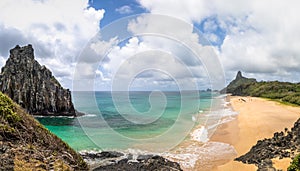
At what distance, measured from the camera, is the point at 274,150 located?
18.8 m

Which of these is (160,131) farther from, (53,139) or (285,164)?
(53,139)

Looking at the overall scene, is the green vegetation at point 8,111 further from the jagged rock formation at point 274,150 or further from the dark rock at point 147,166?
the jagged rock formation at point 274,150

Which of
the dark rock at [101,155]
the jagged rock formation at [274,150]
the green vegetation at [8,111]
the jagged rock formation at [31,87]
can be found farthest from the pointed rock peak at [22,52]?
the green vegetation at [8,111]

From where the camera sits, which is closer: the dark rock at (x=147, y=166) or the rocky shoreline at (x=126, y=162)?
the dark rock at (x=147, y=166)

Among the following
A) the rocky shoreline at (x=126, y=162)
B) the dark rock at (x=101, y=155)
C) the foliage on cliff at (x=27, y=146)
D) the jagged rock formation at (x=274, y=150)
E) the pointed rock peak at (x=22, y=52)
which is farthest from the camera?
the pointed rock peak at (x=22, y=52)

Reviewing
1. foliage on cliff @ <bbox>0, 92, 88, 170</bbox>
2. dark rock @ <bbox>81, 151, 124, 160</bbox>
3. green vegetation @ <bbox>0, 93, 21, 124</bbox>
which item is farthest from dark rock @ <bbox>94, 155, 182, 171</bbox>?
green vegetation @ <bbox>0, 93, 21, 124</bbox>

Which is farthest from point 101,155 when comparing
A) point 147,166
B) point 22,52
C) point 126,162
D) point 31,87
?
point 22,52

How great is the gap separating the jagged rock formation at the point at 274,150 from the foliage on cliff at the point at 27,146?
13.3 meters

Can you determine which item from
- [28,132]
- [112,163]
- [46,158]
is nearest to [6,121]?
[28,132]

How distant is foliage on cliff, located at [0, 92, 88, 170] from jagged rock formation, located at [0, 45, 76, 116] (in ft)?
174

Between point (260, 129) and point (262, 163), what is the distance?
1484 cm

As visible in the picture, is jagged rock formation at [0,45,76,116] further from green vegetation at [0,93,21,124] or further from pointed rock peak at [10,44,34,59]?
green vegetation at [0,93,21,124]

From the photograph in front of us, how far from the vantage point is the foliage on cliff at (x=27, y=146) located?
6.47 metres

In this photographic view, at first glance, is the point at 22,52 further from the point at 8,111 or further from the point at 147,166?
the point at 8,111
